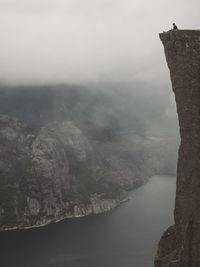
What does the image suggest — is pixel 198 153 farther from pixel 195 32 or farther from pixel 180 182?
pixel 195 32

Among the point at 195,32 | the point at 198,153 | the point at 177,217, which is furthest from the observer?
the point at 177,217

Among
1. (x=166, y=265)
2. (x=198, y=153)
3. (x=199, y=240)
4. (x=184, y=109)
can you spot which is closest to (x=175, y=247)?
(x=166, y=265)

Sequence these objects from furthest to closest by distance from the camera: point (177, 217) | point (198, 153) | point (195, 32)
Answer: point (177, 217) → point (198, 153) → point (195, 32)

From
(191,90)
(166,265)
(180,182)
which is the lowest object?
(166,265)

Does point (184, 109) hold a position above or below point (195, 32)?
below

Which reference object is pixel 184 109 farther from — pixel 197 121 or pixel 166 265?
pixel 166 265

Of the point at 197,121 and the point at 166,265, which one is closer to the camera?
the point at 197,121

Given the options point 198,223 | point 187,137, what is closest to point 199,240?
point 198,223
